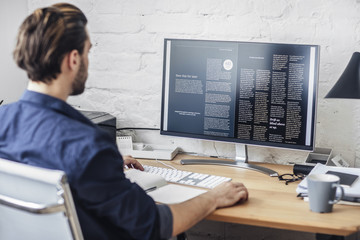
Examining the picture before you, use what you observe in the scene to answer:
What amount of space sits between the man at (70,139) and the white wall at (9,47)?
109 cm

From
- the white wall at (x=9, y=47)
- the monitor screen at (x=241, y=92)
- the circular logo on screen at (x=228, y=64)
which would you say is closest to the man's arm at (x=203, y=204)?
the monitor screen at (x=241, y=92)

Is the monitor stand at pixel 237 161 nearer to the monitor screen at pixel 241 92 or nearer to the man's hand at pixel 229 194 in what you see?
the monitor screen at pixel 241 92

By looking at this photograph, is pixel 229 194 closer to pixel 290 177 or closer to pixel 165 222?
pixel 165 222

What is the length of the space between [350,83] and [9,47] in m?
1.51

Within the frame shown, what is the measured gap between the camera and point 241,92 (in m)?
1.89

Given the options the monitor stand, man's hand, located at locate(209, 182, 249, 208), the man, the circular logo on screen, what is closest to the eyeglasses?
the monitor stand

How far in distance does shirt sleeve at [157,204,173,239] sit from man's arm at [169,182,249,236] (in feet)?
0.06

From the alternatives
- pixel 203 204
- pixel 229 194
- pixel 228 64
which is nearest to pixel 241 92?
pixel 228 64

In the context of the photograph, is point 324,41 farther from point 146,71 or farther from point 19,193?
point 19,193

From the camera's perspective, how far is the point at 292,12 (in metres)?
1.92

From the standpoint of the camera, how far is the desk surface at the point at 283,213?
1.35 metres

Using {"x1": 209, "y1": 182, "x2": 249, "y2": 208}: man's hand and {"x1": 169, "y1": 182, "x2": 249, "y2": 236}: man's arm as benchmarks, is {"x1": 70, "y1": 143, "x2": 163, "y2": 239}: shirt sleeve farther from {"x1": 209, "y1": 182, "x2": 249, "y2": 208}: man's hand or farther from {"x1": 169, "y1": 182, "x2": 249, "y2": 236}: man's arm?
{"x1": 209, "y1": 182, "x2": 249, "y2": 208}: man's hand

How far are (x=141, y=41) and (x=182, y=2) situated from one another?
24 centimetres

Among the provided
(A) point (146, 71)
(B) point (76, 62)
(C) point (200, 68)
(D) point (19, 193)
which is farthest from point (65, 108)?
(A) point (146, 71)
